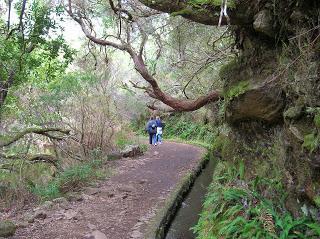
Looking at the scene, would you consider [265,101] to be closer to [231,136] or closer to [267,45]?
[267,45]

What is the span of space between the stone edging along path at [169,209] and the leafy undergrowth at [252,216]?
814mm

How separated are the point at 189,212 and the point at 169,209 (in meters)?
1.00

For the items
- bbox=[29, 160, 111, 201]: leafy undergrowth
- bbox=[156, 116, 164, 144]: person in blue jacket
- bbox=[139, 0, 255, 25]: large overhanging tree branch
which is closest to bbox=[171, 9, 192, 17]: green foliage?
bbox=[139, 0, 255, 25]: large overhanging tree branch

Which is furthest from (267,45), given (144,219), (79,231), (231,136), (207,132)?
(207,132)

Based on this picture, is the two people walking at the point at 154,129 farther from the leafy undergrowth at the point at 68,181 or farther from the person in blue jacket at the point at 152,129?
the leafy undergrowth at the point at 68,181

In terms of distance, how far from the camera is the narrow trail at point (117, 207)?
780 centimetres

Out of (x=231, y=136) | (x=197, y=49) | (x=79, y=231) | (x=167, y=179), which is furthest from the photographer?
(x=197, y=49)

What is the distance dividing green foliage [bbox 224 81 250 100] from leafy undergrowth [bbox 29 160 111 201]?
214 inches

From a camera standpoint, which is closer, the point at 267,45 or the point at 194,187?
the point at 267,45

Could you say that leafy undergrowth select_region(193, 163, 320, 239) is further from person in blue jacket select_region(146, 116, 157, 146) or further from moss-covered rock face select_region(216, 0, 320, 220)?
person in blue jacket select_region(146, 116, 157, 146)

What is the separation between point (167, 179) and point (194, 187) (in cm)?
117

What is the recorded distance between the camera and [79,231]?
25.6ft

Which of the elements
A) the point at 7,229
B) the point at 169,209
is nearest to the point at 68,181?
the point at 169,209

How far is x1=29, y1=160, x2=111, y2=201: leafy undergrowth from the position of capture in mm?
10242
